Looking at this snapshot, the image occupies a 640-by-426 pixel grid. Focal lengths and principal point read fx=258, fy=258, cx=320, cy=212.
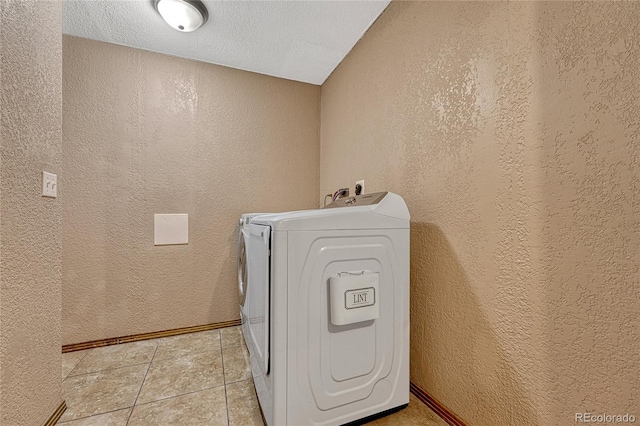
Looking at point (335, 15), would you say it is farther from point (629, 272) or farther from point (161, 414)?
point (161, 414)

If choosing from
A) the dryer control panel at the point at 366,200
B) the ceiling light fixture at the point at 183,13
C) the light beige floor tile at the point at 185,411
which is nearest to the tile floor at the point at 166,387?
the light beige floor tile at the point at 185,411

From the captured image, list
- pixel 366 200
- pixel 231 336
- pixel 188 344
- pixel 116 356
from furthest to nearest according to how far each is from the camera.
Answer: pixel 231 336, pixel 188 344, pixel 116 356, pixel 366 200

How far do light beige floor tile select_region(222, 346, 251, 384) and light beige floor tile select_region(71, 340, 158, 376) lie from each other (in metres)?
0.51

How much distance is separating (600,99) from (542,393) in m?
0.93

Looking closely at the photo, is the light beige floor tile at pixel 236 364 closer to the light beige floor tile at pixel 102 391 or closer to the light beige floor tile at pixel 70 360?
the light beige floor tile at pixel 102 391

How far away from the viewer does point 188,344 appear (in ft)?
6.36

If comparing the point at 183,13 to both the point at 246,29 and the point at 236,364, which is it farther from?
the point at 236,364

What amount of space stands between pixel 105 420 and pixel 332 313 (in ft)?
3.89

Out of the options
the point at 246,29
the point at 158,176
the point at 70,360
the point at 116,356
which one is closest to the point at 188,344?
the point at 116,356

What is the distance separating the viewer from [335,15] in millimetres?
1711

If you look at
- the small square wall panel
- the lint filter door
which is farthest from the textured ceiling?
the lint filter door

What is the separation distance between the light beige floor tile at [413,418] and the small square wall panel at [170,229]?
186cm

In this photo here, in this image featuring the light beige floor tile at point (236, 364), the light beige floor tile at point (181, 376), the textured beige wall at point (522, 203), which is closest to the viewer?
the textured beige wall at point (522, 203)

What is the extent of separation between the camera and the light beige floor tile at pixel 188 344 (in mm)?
1803
